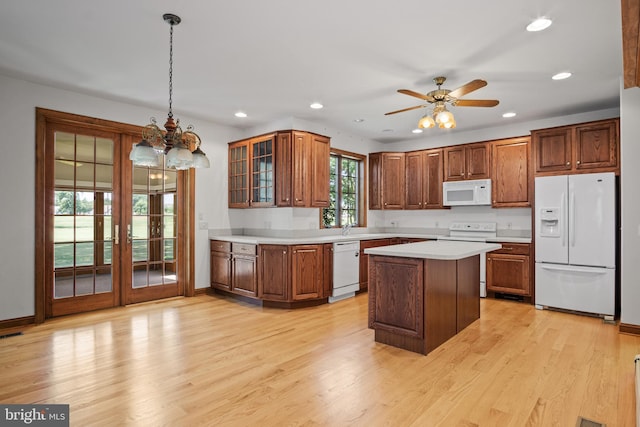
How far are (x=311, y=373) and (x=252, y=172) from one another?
3.43 meters

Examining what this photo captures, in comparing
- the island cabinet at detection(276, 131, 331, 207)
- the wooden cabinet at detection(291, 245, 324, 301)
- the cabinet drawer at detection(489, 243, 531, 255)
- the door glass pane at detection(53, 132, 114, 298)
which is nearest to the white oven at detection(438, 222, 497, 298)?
the cabinet drawer at detection(489, 243, 531, 255)

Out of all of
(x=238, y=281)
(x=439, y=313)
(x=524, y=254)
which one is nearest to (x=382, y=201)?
(x=524, y=254)

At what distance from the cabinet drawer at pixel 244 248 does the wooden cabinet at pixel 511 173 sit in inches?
146

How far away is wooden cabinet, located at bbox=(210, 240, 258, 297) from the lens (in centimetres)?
487

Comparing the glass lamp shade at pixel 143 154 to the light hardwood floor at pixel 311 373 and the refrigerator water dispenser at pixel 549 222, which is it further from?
the refrigerator water dispenser at pixel 549 222

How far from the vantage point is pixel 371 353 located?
3141mm

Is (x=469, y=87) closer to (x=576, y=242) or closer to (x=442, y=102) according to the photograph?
(x=442, y=102)

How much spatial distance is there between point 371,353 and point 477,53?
2828 millimetres

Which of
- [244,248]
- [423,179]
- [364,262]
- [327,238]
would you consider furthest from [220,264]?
[423,179]

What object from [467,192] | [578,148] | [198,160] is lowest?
[467,192]

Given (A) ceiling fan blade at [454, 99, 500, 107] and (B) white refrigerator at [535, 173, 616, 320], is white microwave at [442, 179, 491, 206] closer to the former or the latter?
(B) white refrigerator at [535, 173, 616, 320]

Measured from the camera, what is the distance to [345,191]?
255 inches

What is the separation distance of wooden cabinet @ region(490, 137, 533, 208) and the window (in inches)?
88.6

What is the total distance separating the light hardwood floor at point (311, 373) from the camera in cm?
218
